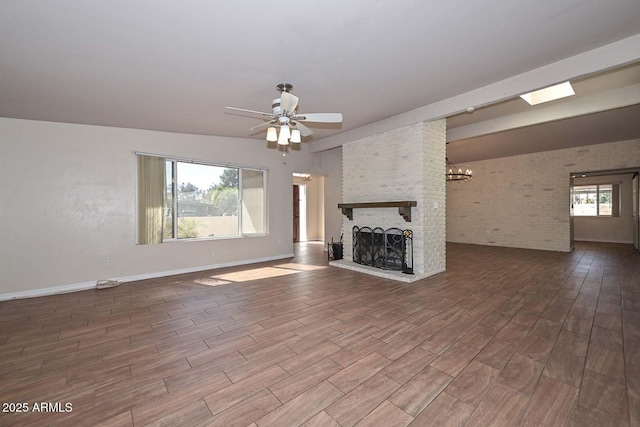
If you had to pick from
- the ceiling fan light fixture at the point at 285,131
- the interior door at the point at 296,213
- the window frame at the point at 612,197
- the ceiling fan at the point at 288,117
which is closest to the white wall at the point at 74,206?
the ceiling fan at the point at 288,117

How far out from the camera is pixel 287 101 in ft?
8.95

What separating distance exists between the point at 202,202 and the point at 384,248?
150 inches

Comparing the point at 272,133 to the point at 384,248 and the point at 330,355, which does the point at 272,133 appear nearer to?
the point at 330,355

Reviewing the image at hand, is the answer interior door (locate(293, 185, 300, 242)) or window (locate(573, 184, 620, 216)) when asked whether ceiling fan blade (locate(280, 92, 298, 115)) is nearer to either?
interior door (locate(293, 185, 300, 242))

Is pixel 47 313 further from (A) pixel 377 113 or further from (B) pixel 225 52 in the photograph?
(A) pixel 377 113

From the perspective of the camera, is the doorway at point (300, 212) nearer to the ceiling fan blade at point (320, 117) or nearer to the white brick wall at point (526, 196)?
the white brick wall at point (526, 196)

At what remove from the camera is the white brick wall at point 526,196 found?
272 inches

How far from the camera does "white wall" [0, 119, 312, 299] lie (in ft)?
12.6

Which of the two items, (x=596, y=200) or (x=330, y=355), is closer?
(x=330, y=355)

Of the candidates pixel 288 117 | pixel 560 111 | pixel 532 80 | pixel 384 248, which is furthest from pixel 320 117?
pixel 560 111

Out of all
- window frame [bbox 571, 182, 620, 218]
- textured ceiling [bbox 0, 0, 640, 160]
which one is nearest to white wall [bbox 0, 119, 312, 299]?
textured ceiling [bbox 0, 0, 640, 160]

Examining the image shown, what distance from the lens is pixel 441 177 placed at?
4.91m

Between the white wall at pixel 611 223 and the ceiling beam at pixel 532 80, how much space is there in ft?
29.9

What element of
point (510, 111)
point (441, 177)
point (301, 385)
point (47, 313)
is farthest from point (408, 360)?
point (510, 111)
